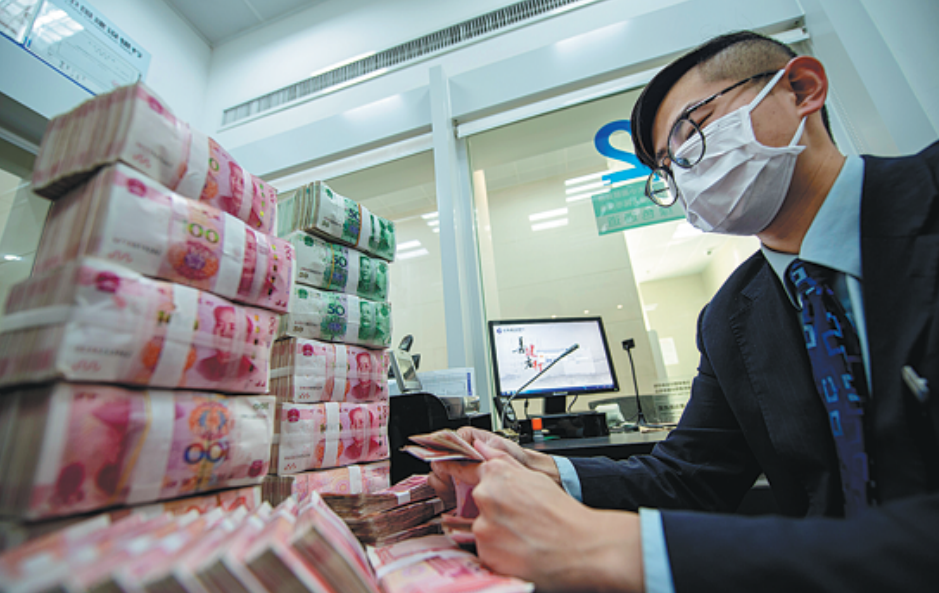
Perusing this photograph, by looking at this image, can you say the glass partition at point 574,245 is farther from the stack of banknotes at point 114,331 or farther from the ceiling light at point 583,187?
the stack of banknotes at point 114,331

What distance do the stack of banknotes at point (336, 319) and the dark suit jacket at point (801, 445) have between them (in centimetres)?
58

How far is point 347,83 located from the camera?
2652 millimetres

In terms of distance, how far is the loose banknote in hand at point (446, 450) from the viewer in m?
0.58

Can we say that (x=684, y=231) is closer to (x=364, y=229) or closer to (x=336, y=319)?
(x=364, y=229)

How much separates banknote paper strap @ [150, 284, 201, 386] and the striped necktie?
972mm

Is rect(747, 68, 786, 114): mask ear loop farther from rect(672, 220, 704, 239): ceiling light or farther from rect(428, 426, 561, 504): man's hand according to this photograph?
rect(672, 220, 704, 239): ceiling light

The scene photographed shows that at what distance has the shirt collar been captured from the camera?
2.19 feet

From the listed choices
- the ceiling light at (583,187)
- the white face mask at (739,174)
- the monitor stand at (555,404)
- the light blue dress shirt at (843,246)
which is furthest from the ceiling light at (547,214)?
the light blue dress shirt at (843,246)

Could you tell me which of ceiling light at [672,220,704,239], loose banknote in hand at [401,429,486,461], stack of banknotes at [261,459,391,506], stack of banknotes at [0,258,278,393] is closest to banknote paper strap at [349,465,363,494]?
stack of banknotes at [261,459,391,506]

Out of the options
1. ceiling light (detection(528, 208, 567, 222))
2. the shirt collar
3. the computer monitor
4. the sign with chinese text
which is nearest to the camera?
the shirt collar

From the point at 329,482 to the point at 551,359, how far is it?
128 centimetres

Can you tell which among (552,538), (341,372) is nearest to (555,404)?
(341,372)

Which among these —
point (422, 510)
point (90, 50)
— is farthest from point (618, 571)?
point (90, 50)

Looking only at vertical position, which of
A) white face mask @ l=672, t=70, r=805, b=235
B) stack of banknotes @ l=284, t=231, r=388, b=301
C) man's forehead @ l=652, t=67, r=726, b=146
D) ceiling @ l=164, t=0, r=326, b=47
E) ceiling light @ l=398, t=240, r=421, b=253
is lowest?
stack of banknotes @ l=284, t=231, r=388, b=301
